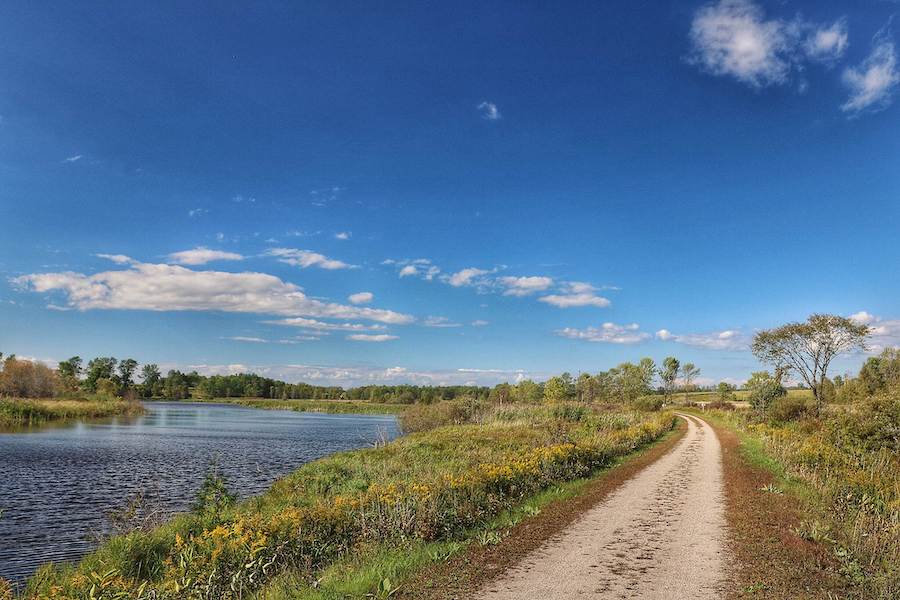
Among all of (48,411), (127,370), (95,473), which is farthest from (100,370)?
(95,473)

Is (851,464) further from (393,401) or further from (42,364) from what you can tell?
(393,401)

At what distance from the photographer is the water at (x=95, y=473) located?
14.5 meters

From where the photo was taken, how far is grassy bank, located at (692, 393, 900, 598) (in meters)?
9.04

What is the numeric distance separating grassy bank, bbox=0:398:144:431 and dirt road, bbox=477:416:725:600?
5261 cm

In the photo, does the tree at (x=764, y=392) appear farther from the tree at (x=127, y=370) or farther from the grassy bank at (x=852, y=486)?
the tree at (x=127, y=370)

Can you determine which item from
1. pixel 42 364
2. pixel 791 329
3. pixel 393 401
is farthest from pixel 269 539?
pixel 393 401

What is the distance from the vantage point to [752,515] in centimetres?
1242

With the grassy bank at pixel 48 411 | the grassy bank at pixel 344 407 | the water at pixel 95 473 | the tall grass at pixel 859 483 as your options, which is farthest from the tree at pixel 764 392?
the grassy bank at pixel 344 407

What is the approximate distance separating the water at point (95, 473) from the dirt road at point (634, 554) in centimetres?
1119

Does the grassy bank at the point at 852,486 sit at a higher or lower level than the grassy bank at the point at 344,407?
higher

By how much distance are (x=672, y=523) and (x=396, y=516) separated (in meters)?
6.02

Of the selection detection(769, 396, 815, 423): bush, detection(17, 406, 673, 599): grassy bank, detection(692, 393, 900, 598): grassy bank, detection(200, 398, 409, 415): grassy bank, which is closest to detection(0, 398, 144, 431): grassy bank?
detection(17, 406, 673, 599): grassy bank

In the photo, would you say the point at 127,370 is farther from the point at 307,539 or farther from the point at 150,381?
the point at 307,539

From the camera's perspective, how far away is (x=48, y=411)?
5775 centimetres
